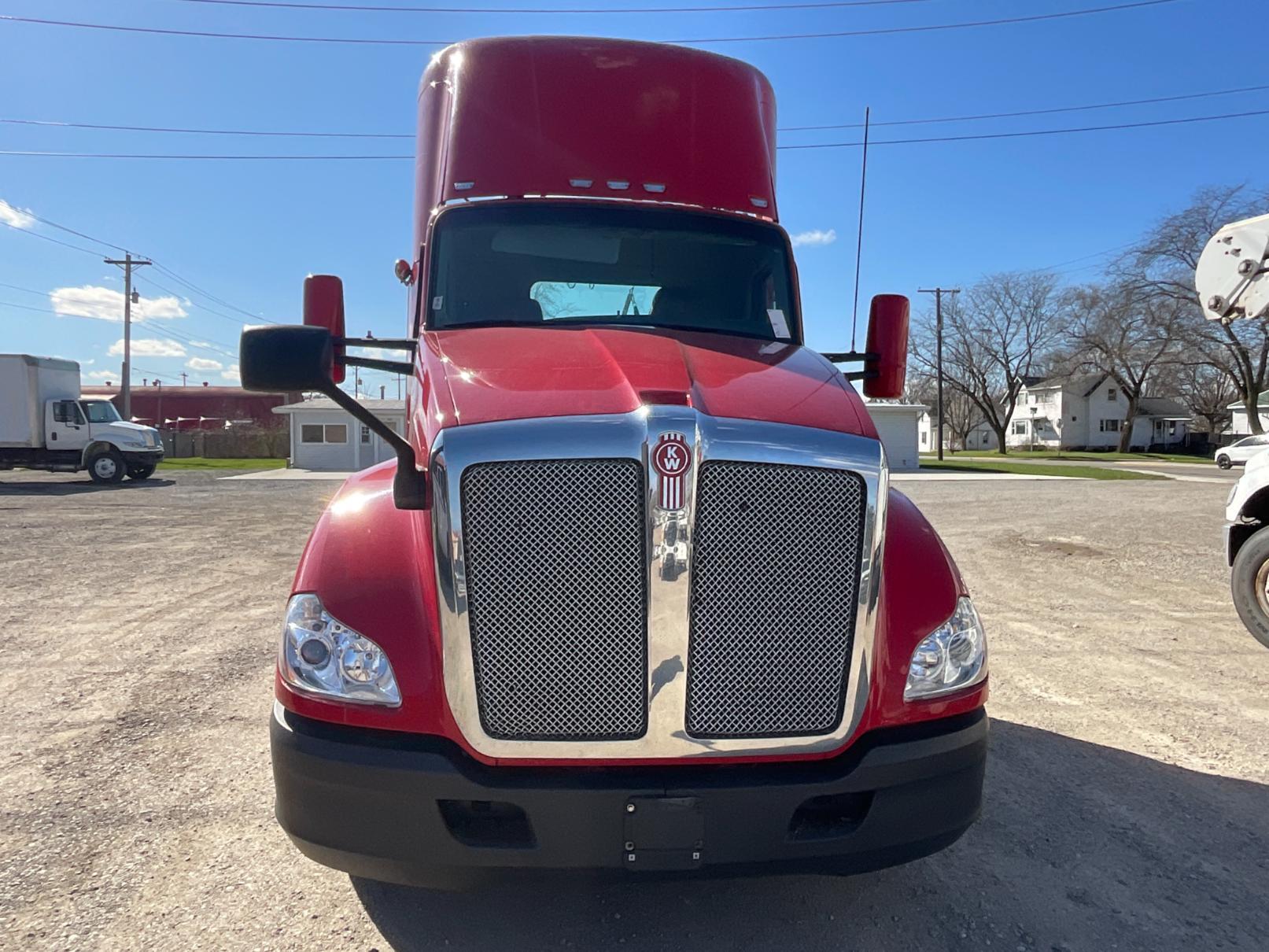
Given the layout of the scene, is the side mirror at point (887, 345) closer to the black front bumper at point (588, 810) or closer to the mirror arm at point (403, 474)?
the black front bumper at point (588, 810)

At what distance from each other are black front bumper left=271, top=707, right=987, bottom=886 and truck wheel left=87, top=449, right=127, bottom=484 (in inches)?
996

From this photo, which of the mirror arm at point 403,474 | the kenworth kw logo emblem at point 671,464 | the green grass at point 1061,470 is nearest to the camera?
the kenworth kw logo emblem at point 671,464

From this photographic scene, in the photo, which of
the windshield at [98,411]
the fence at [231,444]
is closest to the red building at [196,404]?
the fence at [231,444]

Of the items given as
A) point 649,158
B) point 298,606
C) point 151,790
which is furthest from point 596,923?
point 649,158

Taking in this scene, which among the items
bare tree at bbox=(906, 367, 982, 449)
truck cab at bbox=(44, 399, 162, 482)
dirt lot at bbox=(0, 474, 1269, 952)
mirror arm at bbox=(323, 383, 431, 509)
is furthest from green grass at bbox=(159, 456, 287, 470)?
bare tree at bbox=(906, 367, 982, 449)

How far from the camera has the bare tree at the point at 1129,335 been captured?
157ft

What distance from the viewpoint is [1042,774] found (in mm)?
3752

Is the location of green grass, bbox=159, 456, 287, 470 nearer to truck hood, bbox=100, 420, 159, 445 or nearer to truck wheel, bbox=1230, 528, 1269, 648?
truck hood, bbox=100, 420, 159, 445

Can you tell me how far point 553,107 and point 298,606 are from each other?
9.47 ft

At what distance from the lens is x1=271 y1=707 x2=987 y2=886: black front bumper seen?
2.12 m

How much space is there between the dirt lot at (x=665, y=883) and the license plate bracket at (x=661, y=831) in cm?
18

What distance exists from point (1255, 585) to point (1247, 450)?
266cm

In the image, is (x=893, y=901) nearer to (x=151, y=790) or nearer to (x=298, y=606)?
(x=298, y=606)

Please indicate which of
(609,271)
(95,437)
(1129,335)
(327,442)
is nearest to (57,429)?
(95,437)
